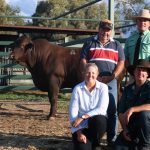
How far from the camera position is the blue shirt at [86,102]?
16.7ft

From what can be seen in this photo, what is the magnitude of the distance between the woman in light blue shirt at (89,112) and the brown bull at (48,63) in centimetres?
370

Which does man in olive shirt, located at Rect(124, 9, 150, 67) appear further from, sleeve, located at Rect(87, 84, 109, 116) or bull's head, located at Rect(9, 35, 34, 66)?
bull's head, located at Rect(9, 35, 34, 66)

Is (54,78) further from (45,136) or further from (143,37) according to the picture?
(143,37)

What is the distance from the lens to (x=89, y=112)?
16.7 feet

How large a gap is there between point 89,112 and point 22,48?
4.31 m

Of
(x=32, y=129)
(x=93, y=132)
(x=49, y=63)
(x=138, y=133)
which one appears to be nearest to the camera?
(x=138, y=133)

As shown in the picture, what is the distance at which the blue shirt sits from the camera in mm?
5094

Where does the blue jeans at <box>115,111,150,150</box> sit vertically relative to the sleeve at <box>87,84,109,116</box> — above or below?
below

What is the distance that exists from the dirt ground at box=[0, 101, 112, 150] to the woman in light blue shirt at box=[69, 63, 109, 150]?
2.91 ft

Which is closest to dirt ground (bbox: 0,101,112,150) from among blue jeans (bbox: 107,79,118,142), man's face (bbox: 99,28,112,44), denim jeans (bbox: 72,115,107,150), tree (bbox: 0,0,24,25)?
blue jeans (bbox: 107,79,118,142)

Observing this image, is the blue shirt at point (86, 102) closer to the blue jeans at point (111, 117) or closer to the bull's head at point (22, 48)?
the blue jeans at point (111, 117)

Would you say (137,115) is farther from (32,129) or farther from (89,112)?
(32,129)

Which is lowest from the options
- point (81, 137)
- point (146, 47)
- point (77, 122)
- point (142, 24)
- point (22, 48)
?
point (81, 137)

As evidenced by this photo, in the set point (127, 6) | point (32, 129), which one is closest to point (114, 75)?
point (32, 129)
